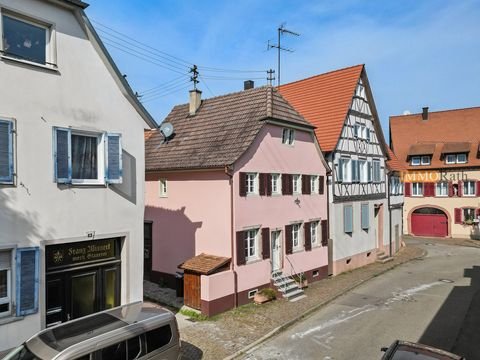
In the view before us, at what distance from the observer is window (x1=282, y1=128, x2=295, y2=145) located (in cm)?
1769

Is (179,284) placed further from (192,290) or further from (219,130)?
(219,130)

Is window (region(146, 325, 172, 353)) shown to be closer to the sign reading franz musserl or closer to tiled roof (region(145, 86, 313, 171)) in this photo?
the sign reading franz musserl

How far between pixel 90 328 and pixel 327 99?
19.5 meters

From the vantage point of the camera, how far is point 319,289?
58.9 ft

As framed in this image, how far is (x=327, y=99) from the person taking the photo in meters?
23.9

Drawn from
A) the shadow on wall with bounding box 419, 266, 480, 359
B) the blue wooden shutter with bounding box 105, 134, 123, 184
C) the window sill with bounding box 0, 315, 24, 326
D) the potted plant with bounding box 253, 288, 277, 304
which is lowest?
the shadow on wall with bounding box 419, 266, 480, 359

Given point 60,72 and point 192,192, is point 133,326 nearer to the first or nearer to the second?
point 60,72

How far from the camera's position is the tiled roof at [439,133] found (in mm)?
37938

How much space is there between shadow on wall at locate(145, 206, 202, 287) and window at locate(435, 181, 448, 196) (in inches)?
1186

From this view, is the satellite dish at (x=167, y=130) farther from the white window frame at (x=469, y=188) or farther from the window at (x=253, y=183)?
the white window frame at (x=469, y=188)

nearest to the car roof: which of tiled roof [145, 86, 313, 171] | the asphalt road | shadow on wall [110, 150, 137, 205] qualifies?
shadow on wall [110, 150, 137, 205]

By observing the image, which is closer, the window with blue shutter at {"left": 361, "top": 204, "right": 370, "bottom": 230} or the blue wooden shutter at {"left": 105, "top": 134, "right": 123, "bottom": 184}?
the blue wooden shutter at {"left": 105, "top": 134, "right": 123, "bottom": 184}

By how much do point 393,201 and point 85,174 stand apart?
24.3 metres

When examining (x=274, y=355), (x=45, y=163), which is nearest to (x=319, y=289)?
(x=274, y=355)
